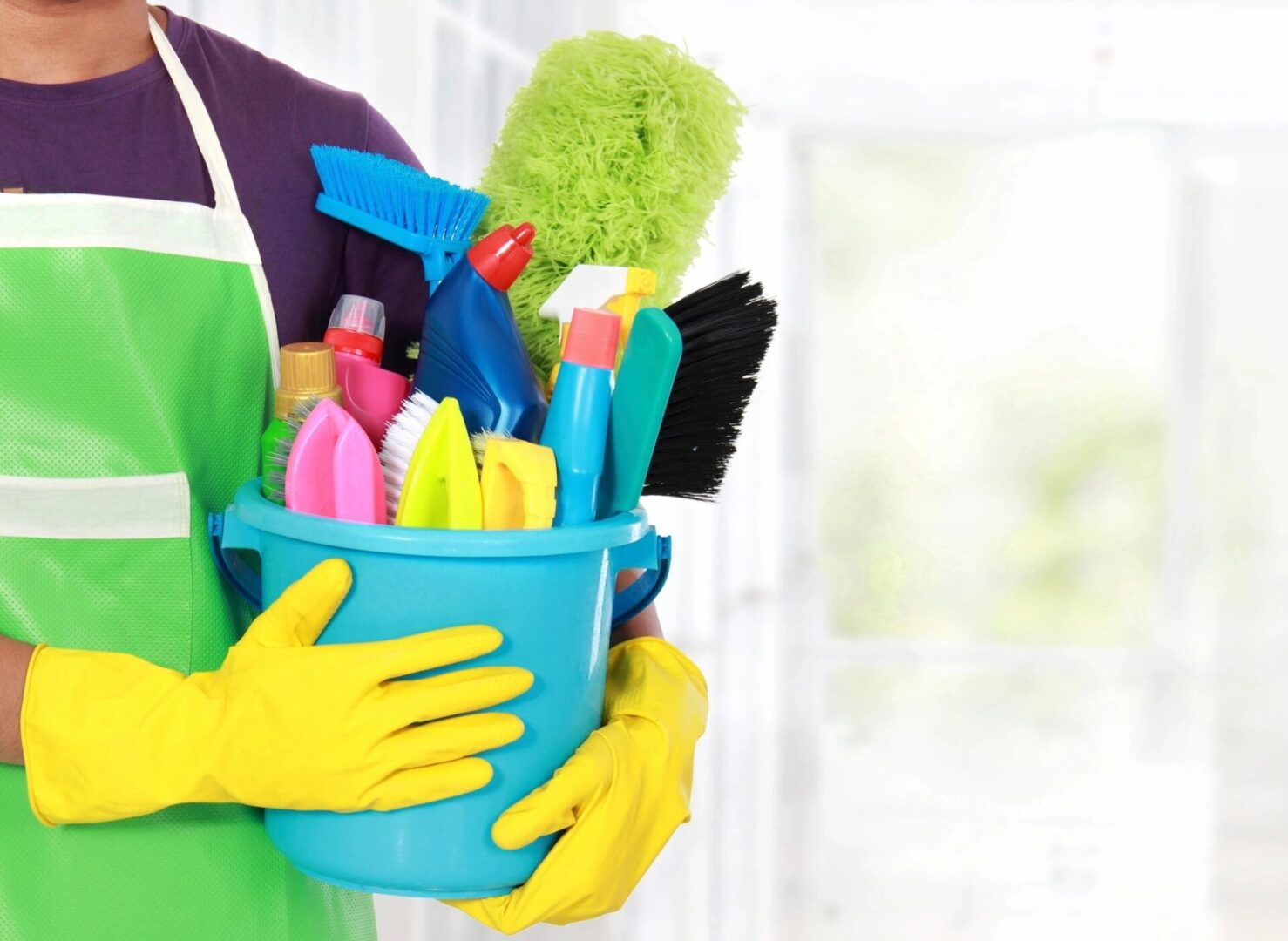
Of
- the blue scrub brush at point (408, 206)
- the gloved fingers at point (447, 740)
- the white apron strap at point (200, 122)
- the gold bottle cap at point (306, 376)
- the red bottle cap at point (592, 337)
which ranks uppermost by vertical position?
the white apron strap at point (200, 122)

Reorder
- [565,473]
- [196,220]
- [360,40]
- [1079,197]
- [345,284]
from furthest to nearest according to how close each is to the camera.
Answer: [1079,197] → [360,40] → [345,284] → [196,220] → [565,473]

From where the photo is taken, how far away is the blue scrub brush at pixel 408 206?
2.03 ft

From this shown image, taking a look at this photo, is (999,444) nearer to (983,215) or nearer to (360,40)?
(983,215)

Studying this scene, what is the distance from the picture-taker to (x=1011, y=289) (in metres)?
3.73

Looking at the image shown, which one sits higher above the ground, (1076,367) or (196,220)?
(1076,367)

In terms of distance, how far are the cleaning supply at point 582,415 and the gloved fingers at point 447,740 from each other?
8 centimetres

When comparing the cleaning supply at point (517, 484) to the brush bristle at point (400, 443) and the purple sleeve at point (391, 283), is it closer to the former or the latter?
the brush bristle at point (400, 443)

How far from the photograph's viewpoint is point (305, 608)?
478mm

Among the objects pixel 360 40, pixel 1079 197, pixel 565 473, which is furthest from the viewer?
pixel 1079 197

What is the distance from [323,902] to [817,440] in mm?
3248

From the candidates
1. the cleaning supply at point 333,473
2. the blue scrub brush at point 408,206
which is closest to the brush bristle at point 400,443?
the cleaning supply at point 333,473

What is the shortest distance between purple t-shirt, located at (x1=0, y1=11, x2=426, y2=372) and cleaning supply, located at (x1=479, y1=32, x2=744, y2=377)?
0.10m

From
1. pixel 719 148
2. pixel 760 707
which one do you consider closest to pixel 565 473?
pixel 719 148

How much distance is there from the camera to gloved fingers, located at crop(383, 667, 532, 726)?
476mm
